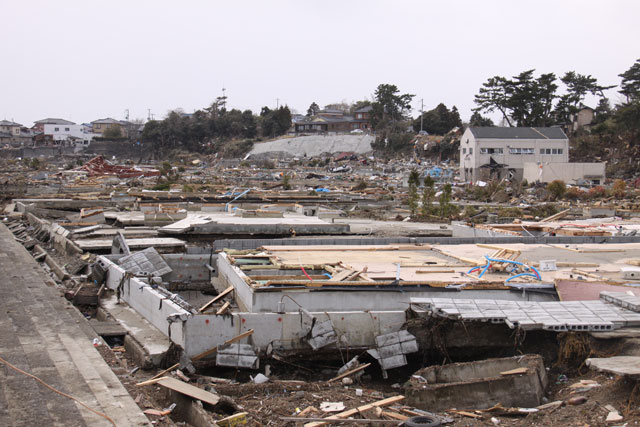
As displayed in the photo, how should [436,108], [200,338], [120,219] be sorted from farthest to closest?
[436,108], [120,219], [200,338]

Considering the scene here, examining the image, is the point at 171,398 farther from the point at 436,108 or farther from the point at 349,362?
the point at 436,108

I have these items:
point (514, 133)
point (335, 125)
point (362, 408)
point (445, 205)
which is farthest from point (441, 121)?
point (362, 408)

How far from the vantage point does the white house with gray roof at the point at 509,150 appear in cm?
5575

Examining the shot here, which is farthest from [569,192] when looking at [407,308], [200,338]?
[200,338]

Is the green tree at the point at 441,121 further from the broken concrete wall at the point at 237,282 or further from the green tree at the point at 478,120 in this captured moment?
the broken concrete wall at the point at 237,282

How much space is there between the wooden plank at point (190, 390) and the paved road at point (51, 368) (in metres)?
Result: 0.65

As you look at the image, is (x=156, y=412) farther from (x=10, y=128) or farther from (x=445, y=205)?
(x=10, y=128)

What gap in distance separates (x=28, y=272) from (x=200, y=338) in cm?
959

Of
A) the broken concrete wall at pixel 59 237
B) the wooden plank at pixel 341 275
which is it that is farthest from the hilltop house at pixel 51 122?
the wooden plank at pixel 341 275

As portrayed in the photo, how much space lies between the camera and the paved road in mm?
8484

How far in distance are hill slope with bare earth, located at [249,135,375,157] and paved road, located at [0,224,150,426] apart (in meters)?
73.0

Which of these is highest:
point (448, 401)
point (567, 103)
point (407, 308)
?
point (567, 103)

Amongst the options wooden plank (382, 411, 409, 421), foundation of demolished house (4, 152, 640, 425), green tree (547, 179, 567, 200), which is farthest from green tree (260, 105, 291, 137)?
wooden plank (382, 411, 409, 421)

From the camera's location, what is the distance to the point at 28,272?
1892 centimetres
